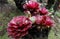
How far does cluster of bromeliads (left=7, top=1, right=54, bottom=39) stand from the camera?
5.05 feet

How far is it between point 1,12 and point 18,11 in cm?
33

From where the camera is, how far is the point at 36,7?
65.7 inches

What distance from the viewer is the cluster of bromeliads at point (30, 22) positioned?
1.54 metres

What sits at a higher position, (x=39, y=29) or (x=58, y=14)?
(x=39, y=29)

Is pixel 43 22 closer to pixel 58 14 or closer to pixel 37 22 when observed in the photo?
pixel 37 22

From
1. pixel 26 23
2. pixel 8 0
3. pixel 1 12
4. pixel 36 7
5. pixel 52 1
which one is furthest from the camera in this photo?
pixel 8 0

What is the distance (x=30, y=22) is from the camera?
1.59 meters

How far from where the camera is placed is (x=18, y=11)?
4.01 m

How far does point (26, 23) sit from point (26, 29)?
0.05 meters

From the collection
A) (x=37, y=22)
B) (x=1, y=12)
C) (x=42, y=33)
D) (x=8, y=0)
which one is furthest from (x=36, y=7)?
(x=8, y=0)

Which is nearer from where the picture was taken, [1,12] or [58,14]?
[1,12]

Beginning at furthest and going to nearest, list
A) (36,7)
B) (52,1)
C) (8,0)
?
(8,0)
(52,1)
(36,7)

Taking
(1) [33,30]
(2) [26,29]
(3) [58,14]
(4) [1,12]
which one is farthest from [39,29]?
(3) [58,14]

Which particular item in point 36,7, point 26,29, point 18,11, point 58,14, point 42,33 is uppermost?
point 36,7
